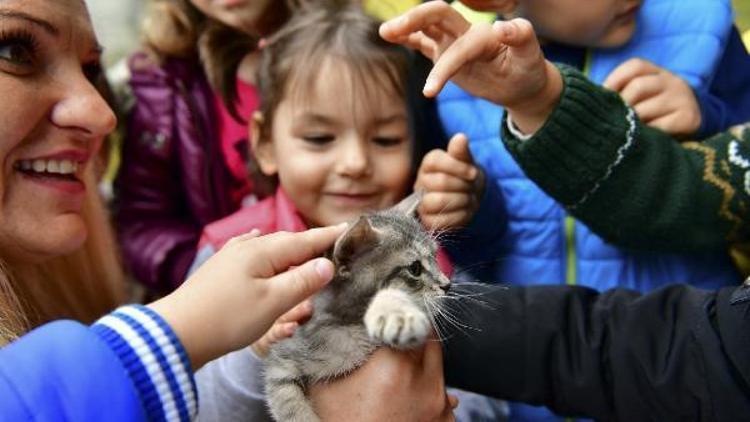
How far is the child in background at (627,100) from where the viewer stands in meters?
0.98

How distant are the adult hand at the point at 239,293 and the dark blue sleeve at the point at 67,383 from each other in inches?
3.0

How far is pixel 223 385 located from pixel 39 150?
423 millimetres

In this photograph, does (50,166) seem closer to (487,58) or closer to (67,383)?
(67,383)

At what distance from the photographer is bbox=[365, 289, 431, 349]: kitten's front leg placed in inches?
27.7

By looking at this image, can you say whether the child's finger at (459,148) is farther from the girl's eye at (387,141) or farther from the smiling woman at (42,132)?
the smiling woman at (42,132)

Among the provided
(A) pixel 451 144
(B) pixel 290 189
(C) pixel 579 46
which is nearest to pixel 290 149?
(B) pixel 290 189

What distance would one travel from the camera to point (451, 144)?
104 cm

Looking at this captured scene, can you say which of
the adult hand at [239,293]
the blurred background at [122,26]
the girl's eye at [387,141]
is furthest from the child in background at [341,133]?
the blurred background at [122,26]

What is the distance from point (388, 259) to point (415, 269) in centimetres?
4

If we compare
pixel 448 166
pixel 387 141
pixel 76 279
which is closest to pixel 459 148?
pixel 448 166

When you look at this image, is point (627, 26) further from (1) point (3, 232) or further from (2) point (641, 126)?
(1) point (3, 232)

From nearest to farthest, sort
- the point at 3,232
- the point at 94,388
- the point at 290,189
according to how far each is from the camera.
Result: the point at 94,388 < the point at 3,232 < the point at 290,189

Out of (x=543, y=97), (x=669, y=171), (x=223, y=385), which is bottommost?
(x=223, y=385)

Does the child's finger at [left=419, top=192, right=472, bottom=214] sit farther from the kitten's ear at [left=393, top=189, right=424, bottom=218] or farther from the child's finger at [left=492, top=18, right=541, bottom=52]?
the child's finger at [left=492, top=18, right=541, bottom=52]
